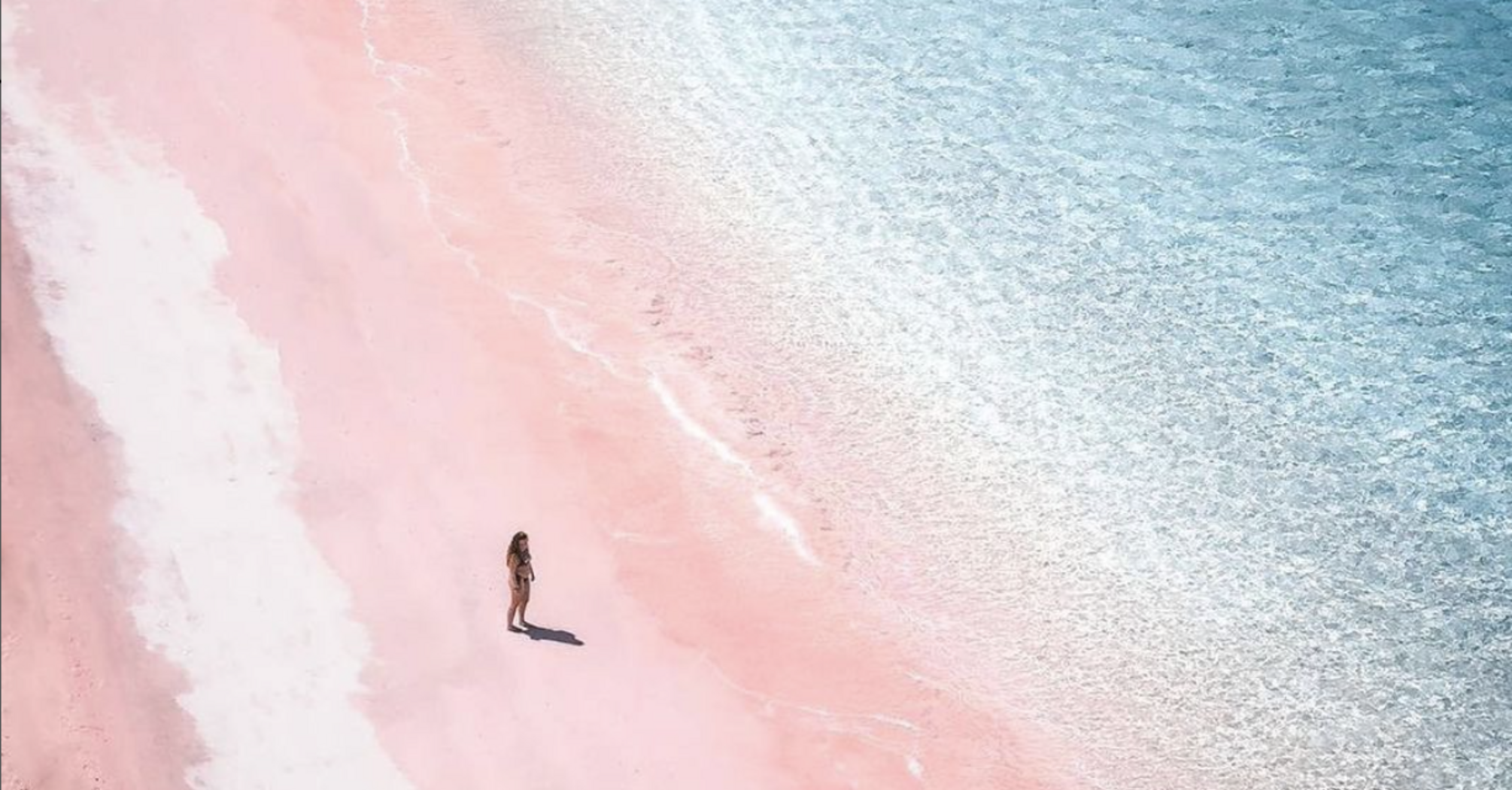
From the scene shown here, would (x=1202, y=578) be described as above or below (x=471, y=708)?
above

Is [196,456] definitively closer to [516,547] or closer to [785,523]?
[516,547]

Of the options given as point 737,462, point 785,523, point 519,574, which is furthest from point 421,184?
point 519,574

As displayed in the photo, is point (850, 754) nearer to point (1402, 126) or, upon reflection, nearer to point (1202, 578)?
point (1202, 578)

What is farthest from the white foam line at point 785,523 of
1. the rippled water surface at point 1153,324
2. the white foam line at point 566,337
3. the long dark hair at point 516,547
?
the long dark hair at point 516,547

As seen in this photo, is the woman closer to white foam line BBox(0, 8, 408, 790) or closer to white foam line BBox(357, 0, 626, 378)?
white foam line BBox(0, 8, 408, 790)

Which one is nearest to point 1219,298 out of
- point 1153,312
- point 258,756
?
point 1153,312

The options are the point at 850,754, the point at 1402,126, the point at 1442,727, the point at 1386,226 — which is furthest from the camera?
the point at 1402,126

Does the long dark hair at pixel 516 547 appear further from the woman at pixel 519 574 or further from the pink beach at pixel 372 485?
the pink beach at pixel 372 485
